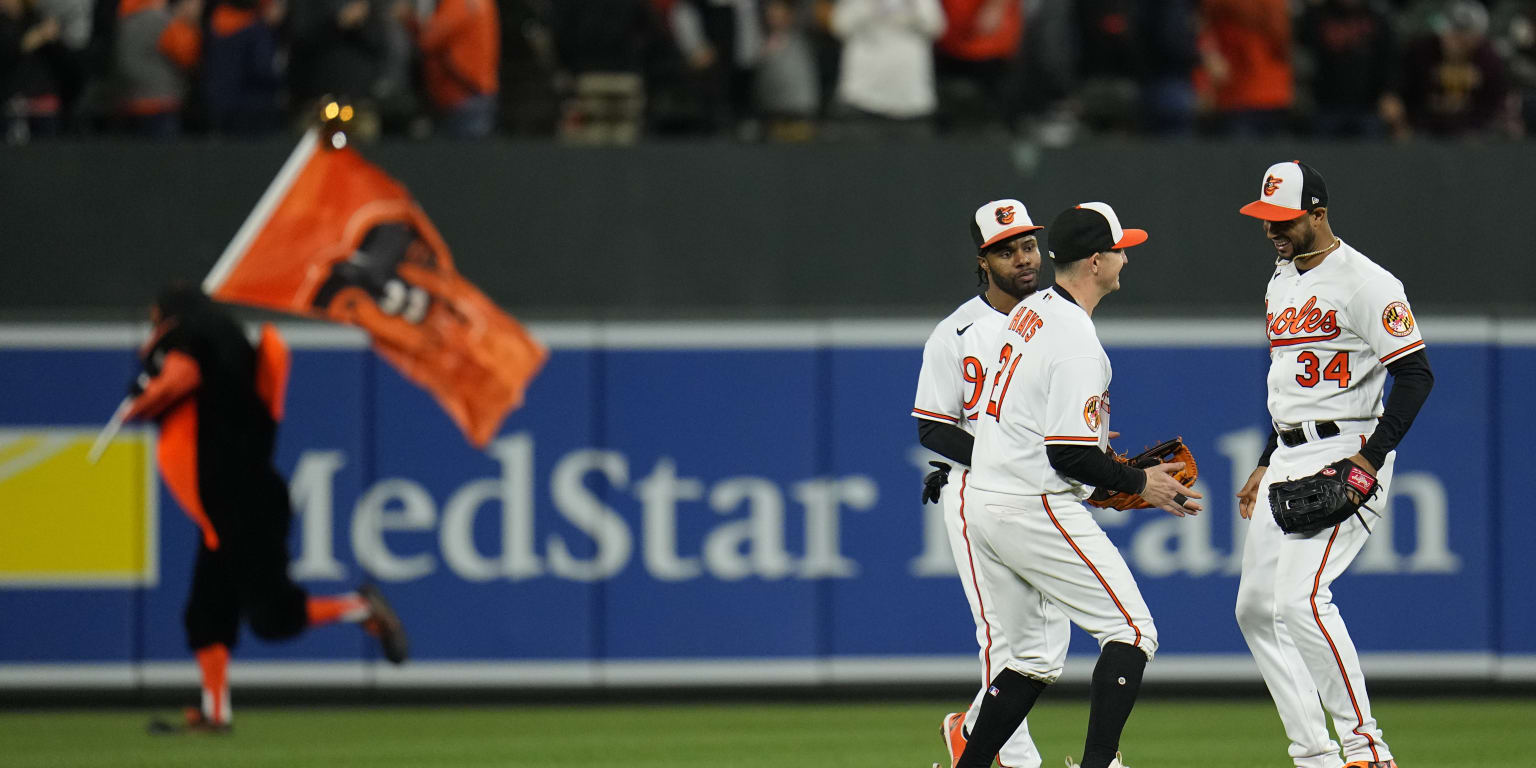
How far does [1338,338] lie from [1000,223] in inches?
47.9

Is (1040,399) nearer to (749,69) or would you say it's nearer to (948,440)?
(948,440)

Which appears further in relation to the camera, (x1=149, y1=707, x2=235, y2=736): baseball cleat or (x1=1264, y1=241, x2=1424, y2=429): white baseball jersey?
(x1=149, y1=707, x2=235, y2=736): baseball cleat

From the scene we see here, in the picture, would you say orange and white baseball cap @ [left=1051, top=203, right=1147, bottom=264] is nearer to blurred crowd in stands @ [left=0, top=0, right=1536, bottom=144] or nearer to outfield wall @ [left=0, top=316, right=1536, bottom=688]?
outfield wall @ [left=0, top=316, right=1536, bottom=688]

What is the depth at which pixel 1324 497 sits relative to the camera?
6152mm

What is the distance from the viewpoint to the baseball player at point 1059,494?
5766 mm

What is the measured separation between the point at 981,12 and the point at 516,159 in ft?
9.89

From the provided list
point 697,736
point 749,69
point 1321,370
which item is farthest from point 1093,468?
point 749,69

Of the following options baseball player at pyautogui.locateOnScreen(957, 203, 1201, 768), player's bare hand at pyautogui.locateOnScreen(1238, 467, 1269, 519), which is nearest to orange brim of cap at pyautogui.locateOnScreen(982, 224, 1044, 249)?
baseball player at pyautogui.locateOnScreen(957, 203, 1201, 768)

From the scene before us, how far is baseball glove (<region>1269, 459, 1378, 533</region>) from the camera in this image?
20.1ft

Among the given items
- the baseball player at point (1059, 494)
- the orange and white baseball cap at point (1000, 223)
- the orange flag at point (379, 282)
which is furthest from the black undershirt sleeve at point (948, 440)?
the orange flag at point (379, 282)

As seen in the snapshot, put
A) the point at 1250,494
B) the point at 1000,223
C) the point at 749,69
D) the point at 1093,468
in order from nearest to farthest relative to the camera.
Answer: the point at 1093,468
the point at 1000,223
the point at 1250,494
the point at 749,69

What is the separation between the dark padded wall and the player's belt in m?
4.77

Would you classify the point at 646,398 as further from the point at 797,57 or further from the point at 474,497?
the point at 797,57

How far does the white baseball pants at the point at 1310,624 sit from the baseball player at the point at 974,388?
2.36ft
